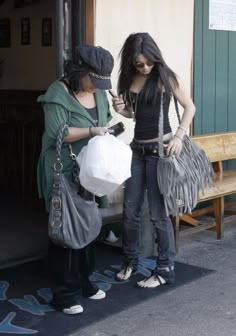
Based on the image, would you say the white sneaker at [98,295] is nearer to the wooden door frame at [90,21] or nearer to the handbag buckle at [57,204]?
the handbag buckle at [57,204]

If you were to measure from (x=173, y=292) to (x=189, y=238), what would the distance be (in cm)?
155

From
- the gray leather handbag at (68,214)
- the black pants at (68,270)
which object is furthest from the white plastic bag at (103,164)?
the black pants at (68,270)

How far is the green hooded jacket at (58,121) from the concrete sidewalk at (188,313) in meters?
0.85

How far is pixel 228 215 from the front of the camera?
648cm

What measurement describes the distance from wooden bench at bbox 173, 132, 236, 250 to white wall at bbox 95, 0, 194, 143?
43 centimetres

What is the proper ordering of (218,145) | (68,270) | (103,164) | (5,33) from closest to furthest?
(103,164) → (68,270) → (218,145) → (5,33)

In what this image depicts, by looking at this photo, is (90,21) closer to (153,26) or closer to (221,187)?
(153,26)

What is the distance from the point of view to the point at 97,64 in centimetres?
362

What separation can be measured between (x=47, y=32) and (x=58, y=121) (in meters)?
4.17

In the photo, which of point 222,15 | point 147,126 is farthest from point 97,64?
point 222,15

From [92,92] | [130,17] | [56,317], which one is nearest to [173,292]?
[56,317]

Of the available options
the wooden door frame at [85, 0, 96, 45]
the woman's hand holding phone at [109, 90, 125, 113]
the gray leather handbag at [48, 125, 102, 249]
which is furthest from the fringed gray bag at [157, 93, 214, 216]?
the wooden door frame at [85, 0, 96, 45]

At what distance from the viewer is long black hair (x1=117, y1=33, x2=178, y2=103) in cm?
409

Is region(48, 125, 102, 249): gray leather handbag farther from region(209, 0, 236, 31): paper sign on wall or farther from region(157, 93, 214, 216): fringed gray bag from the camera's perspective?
region(209, 0, 236, 31): paper sign on wall
